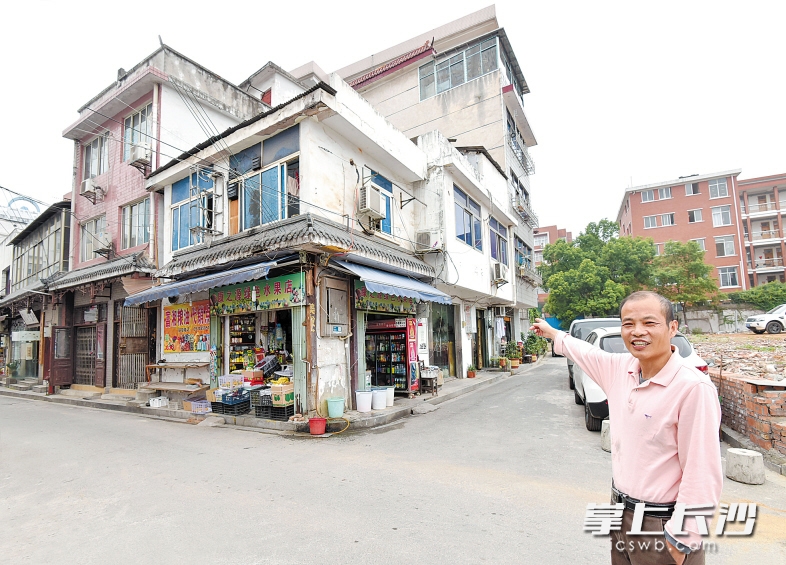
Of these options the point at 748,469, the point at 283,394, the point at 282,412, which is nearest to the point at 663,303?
the point at 748,469

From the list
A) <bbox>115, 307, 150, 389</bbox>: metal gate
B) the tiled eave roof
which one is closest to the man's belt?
the tiled eave roof

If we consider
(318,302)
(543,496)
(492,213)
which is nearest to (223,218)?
(318,302)

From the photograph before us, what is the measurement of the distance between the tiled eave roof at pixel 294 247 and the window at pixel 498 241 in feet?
24.7

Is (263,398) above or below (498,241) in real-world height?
below

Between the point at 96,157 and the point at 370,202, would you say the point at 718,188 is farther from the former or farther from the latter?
the point at 96,157

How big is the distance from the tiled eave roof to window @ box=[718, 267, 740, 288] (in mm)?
40833

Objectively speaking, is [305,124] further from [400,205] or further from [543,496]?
[543,496]

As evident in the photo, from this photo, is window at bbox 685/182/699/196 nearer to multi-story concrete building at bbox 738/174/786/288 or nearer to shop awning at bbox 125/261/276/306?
multi-story concrete building at bbox 738/174/786/288

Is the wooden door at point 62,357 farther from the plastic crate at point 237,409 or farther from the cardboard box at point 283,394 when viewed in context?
the cardboard box at point 283,394

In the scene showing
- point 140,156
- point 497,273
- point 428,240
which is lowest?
point 497,273

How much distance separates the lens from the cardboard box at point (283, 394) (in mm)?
9188

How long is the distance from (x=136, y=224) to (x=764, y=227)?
179 feet

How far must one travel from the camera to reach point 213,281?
383 inches

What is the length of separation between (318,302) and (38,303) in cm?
1806
